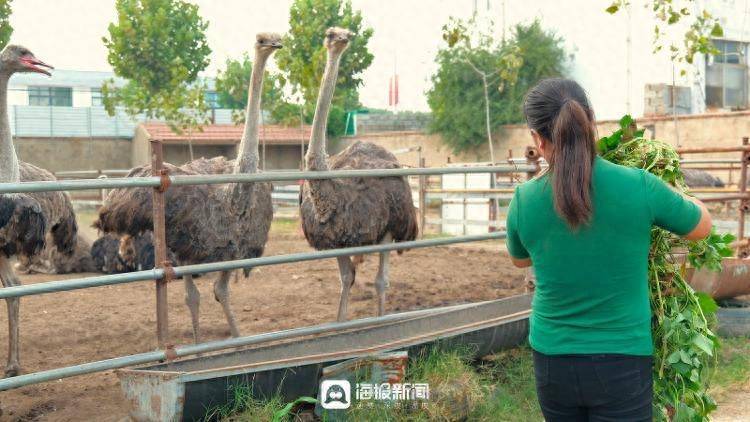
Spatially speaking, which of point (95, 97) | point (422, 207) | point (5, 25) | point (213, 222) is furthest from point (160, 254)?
point (95, 97)

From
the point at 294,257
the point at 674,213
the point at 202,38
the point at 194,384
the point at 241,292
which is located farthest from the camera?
the point at 202,38

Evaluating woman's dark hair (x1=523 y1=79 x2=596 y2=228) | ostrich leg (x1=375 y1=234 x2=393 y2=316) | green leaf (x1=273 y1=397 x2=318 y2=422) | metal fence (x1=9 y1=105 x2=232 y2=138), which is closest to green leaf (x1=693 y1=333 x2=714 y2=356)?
woman's dark hair (x1=523 y1=79 x2=596 y2=228)

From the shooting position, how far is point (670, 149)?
3.18 metres

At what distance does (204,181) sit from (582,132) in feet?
7.07

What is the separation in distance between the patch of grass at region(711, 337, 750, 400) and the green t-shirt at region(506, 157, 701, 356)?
8.47ft

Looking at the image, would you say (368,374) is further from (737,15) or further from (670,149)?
(737,15)

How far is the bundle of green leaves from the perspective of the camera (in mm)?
2957

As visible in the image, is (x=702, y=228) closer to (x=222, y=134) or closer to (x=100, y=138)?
(x=222, y=134)

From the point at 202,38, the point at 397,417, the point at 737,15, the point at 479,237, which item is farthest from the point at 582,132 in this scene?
the point at 202,38

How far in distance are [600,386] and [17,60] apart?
4.18 meters

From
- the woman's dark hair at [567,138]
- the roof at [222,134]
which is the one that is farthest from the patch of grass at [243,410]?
the roof at [222,134]

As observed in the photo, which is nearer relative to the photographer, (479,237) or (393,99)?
(479,237)

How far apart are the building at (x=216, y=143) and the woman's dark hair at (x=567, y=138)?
82.5ft

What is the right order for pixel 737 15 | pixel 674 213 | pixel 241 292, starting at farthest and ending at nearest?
pixel 737 15
pixel 241 292
pixel 674 213
